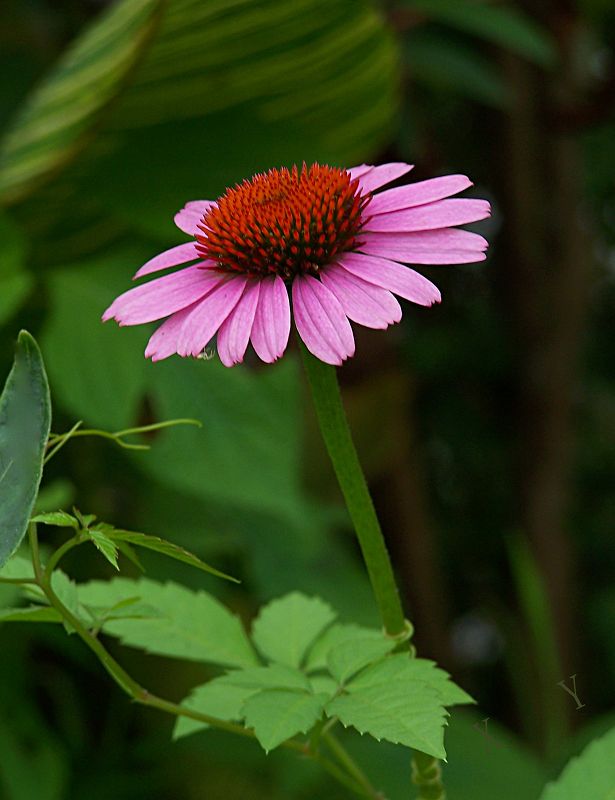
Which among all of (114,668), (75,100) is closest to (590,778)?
(114,668)

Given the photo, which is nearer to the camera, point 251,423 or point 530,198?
point 251,423

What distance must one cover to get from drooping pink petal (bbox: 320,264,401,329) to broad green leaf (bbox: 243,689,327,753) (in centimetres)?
12

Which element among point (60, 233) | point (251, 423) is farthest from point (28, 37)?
point (251, 423)

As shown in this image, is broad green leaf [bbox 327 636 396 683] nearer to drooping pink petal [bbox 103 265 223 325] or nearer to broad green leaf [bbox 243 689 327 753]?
broad green leaf [bbox 243 689 327 753]

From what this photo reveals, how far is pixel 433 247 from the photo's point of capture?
301mm

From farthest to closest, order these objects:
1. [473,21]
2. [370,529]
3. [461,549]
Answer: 1. [461,549]
2. [473,21]
3. [370,529]

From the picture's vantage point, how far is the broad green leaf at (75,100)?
0.83m

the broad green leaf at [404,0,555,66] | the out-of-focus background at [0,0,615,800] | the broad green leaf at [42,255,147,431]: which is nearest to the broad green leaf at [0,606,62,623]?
the out-of-focus background at [0,0,615,800]

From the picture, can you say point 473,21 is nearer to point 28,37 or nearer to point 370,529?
point 28,37

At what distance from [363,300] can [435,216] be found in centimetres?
4

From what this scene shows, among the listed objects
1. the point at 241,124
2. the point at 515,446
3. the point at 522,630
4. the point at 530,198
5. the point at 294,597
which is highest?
the point at 241,124

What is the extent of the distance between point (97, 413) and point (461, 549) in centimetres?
112

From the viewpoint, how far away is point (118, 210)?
3.17ft

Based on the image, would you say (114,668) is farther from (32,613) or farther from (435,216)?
(435,216)
